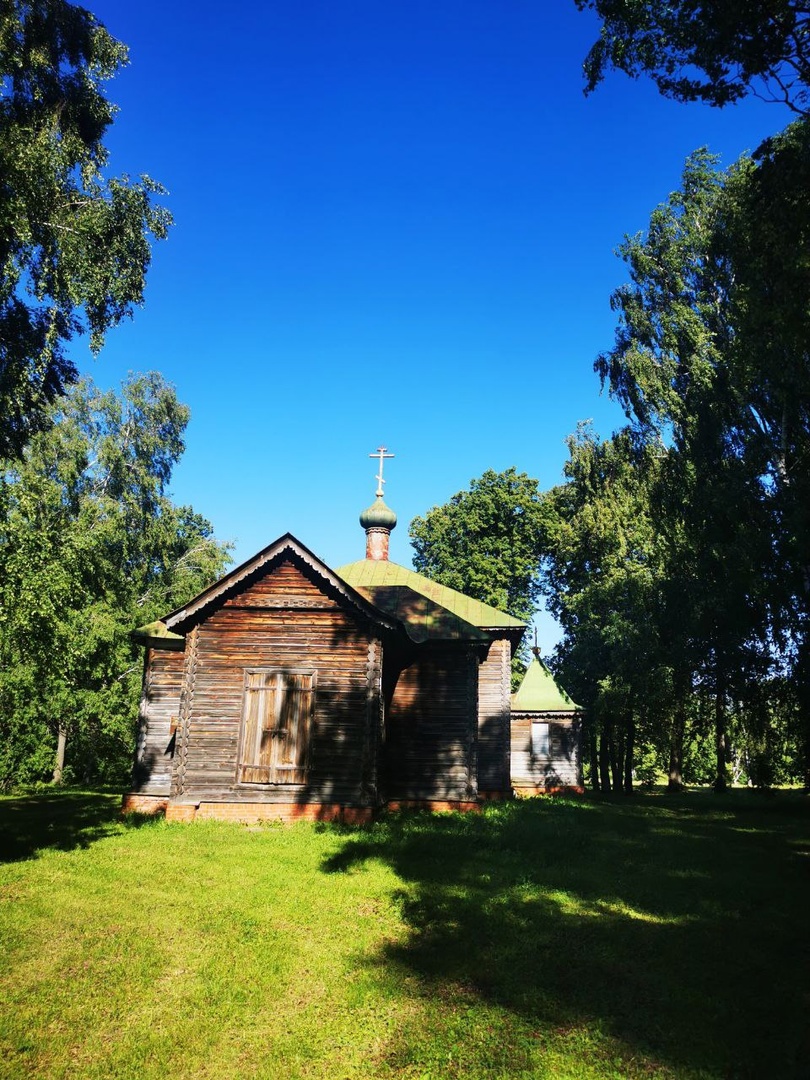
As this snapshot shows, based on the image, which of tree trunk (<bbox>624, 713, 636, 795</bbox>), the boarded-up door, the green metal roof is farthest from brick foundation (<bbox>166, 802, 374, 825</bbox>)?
tree trunk (<bbox>624, 713, 636, 795</bbox>)

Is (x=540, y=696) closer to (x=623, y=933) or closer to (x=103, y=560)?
(x=103, y=560)

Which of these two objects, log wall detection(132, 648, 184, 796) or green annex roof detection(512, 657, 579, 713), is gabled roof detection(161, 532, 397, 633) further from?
green annex roof detection(512, 657, 579, 713)

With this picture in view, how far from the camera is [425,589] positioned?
23844 millimetres

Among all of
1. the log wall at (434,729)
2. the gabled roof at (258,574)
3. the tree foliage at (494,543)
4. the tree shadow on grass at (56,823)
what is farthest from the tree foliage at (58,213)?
the tree foliage at (494,543)

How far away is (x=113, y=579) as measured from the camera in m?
29.4

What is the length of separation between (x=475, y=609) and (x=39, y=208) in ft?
55.3

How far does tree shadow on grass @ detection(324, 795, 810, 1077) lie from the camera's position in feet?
19.2

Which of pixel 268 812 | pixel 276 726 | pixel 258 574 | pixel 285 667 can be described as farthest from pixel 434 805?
pixel 258 574

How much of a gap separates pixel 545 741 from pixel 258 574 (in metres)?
19.3

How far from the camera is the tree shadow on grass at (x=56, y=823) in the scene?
41.9 feet

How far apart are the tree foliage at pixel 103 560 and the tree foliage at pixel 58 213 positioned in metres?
5.45

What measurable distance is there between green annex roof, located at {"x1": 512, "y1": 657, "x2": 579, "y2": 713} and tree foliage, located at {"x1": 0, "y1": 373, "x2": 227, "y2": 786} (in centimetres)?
1591

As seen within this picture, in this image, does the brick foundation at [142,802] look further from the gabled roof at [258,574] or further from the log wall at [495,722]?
the log wall at [495,722]

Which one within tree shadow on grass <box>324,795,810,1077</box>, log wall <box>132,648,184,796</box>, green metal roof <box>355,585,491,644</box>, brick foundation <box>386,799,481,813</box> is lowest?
tree shadow on grass <box>324,795,810,1077</box>
